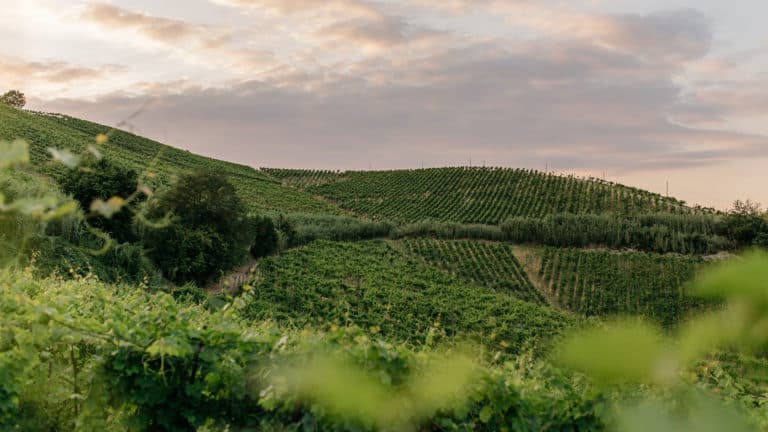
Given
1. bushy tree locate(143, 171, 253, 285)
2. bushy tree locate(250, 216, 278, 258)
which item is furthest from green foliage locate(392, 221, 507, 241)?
bushy tree locate(143, 171, 253, 285)

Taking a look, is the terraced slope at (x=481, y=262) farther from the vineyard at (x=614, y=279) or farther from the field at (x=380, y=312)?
the vineyard at (x=614, y=279)

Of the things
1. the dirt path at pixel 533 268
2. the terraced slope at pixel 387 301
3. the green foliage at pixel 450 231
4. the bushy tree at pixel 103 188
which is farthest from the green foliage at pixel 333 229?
the bushy tree at pixel 103 188

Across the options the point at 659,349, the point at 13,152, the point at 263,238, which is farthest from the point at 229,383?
the point at 263,238

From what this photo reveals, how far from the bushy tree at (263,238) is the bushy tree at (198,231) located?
15.2 feet

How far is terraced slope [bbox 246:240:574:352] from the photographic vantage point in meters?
24.3

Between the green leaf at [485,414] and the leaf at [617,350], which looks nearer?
the leaf at [617,350]

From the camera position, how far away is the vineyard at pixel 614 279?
122 feet

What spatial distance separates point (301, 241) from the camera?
40.7 metres

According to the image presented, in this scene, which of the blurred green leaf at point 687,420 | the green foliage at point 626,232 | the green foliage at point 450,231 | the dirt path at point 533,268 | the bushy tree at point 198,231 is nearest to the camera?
the blurred green leaf at point 687,420

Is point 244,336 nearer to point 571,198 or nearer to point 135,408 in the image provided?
point 135,408

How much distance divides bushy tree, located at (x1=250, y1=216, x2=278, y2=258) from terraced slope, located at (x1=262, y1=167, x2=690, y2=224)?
29.7 m

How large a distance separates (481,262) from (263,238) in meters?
17.9

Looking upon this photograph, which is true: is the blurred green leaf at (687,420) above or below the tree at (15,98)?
below

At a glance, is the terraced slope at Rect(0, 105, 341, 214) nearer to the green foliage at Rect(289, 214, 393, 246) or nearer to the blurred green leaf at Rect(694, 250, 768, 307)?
the green foliage at Rect(289, 214, 393, 246)
